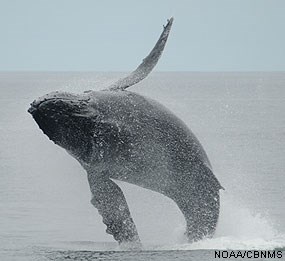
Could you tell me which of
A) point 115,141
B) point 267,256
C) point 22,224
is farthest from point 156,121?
point 22,224

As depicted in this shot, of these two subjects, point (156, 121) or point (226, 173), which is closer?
point (156, 121)

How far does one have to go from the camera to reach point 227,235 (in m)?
17.5

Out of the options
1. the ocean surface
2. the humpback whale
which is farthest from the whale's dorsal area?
the ocean surface

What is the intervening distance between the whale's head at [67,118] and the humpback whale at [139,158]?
0.10 feet

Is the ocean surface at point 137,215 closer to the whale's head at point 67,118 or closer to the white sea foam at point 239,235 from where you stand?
the white sea foam at point 239,235

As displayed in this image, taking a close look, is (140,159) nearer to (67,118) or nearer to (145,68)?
(67,118)

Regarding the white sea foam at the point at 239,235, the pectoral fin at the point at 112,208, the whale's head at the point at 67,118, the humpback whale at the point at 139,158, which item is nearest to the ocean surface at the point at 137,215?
the white sea foam at the point at 239,235

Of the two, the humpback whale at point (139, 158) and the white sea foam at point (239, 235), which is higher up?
the humpback whale at point (139, 158)

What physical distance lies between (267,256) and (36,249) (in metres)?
4.66

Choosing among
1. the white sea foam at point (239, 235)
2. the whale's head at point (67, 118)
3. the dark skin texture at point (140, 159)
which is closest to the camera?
the whale's head at point (67, 118)

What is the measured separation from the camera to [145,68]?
16.8 m

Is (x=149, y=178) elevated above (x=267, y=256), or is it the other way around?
(x=149, y=178)

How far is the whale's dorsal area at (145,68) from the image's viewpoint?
16.4m

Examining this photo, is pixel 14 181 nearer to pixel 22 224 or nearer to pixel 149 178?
pixel 22 224
